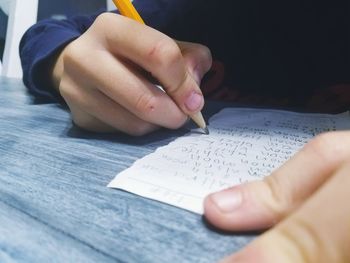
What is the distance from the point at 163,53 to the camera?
1.12 feet

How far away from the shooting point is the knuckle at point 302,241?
6.1 inches

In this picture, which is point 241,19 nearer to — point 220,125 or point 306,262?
point 220,125

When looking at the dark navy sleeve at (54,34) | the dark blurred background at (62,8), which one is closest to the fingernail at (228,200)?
the dark navy sleeve at (54,34)

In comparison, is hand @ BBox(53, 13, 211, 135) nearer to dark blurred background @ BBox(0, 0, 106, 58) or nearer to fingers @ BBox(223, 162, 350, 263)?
fingers @ BBox(223, 162, 350, 263)

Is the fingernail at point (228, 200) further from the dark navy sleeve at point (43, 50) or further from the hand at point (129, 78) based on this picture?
the dark navy sleeve at point (43, 50)

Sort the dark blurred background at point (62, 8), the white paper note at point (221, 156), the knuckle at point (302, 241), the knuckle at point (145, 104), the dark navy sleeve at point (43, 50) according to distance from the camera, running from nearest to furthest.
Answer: the knuckle at point (302, 241) < the white paper note at point (221, 156) < the knuckle at point (145, 104) < the dark navy sleeve at point (43, 50) < the dark blurred background at point (62, 8)

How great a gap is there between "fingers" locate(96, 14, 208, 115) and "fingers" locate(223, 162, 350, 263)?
21 cm

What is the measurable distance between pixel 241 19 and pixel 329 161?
560mm

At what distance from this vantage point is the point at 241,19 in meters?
0.72

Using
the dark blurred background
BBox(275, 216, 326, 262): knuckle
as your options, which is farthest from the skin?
the dark blurred background

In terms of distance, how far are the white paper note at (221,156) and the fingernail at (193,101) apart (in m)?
0.03

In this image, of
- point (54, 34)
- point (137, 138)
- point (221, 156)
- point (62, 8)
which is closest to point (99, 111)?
point (137, 138)

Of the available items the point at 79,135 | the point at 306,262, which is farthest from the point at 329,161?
the point at 79,135

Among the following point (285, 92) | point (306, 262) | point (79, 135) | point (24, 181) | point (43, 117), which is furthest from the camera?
point (285, 92)
